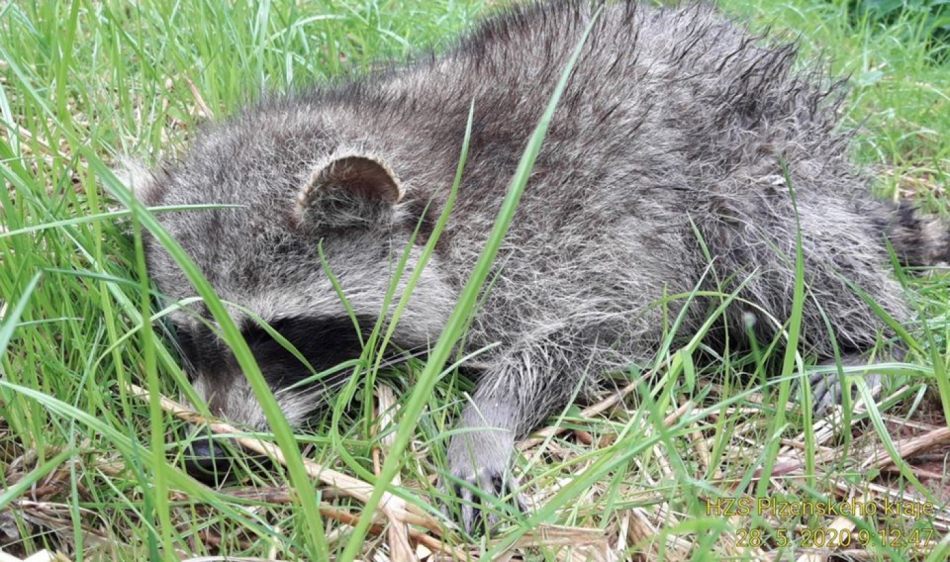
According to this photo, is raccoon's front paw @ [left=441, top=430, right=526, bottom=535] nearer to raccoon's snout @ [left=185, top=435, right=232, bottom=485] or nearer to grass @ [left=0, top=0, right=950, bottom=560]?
grass @ [left=0, top=0, right=950, bottom=560]

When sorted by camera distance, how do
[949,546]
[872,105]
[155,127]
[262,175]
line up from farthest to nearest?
[872,105], [155,127], [262,175], [949,546]

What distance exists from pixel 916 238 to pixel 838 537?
177cm

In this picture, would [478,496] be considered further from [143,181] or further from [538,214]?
[143,181]

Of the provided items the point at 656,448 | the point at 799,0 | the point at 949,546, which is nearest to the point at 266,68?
the point at 656,448

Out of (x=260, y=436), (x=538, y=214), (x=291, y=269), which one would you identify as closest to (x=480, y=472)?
(x=260, y=436)

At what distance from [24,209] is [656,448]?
6.78 feet

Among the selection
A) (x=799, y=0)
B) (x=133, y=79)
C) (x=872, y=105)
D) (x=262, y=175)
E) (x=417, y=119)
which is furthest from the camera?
(x=799, y=0)

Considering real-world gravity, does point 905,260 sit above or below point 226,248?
below

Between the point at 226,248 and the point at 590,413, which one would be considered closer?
the point at 226,248

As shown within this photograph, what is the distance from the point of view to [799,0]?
19.1 ft

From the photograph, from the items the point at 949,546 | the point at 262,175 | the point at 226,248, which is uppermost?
the point at 262,175

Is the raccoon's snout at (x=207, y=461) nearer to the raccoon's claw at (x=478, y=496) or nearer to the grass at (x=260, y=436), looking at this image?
the grass at (x=260, y=436)

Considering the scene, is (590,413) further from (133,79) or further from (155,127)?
(133,79)

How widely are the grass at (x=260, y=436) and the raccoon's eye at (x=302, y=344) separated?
0.54 ft
